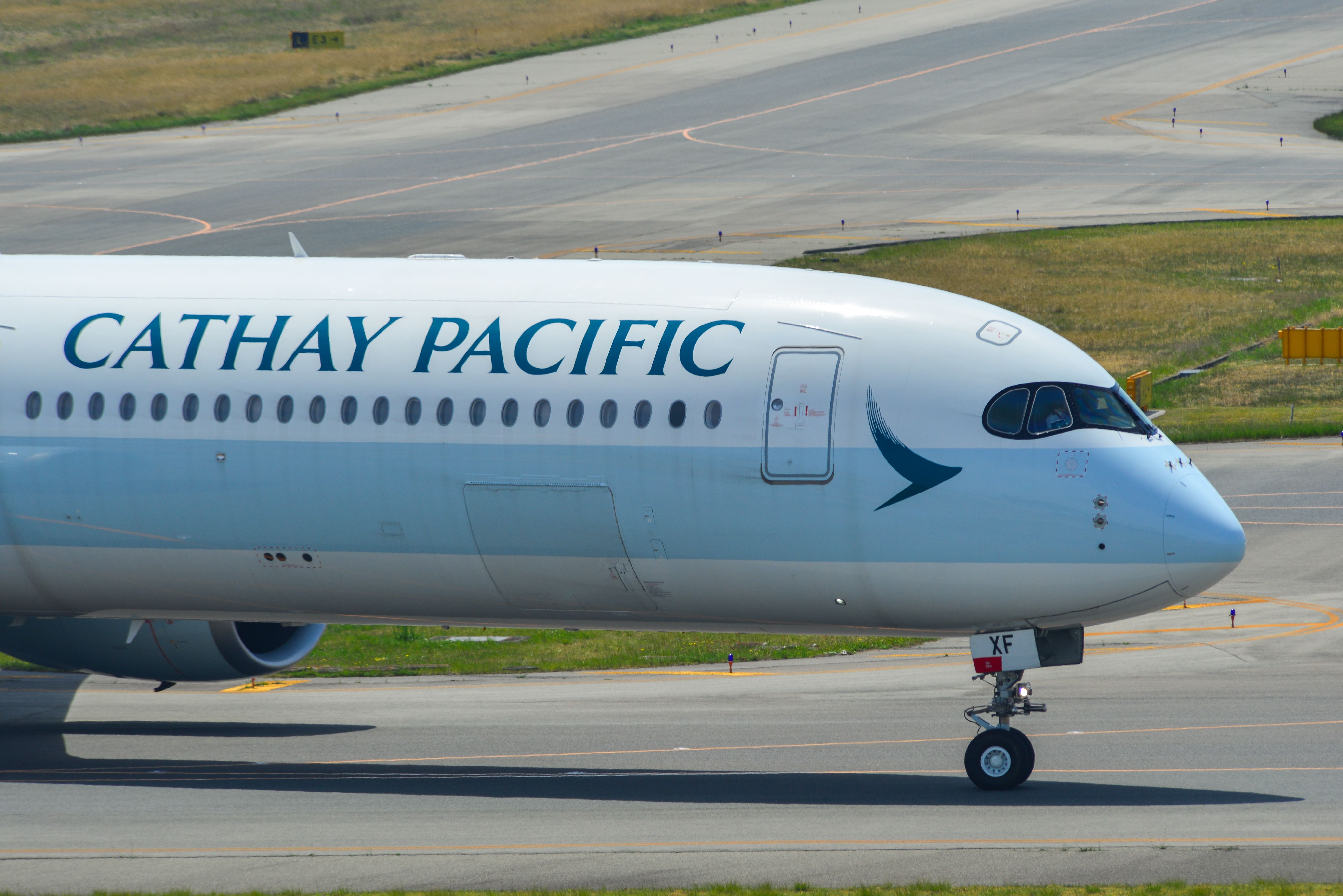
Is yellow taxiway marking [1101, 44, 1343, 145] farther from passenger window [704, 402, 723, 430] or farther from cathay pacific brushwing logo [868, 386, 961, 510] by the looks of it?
passenger window [704, 402, 723, 430]

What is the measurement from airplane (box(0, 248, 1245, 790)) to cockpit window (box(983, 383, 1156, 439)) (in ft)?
0.11

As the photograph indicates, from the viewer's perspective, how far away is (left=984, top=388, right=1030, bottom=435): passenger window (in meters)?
21.4

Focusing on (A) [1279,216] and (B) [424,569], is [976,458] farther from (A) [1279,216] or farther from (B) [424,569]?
(A) [1279,216]

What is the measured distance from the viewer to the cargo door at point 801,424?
21781 mm

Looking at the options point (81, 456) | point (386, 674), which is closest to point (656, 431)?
point (81, 456)

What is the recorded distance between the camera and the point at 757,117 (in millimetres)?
100812

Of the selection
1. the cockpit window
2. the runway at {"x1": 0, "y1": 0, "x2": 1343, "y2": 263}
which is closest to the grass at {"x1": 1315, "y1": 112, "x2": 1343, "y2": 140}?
the runway at {"x1": 0, "y1": 0, "x2": 1343, "y2": 263}

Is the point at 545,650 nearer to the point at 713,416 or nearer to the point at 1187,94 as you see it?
the point at 713,416

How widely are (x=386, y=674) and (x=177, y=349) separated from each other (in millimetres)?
11725

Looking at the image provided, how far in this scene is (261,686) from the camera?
3341cm

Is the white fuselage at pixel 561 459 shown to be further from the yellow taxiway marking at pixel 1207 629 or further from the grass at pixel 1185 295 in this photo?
the grass at pixel 1185 295

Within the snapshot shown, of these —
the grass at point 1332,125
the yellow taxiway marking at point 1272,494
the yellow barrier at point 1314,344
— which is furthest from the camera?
the grass at point 1332,125

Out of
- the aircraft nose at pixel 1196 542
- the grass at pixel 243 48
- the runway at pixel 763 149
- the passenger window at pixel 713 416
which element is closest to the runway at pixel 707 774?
the aircraft nose at pixel 1196 542

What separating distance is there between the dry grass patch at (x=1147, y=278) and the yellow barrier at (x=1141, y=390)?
241cm
